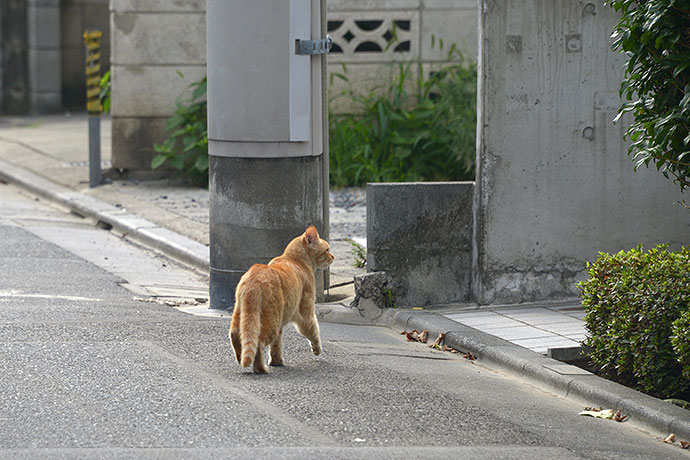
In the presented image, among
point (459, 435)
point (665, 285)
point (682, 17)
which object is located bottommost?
point (459, 435)

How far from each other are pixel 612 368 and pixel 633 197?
7.15 ft

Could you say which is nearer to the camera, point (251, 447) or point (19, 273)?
point (251, 447)

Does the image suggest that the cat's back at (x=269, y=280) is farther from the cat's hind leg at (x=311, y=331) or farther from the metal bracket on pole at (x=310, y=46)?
the metal bracket on pole at (x=310, y=46)

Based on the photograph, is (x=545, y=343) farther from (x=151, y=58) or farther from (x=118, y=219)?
(x=151, y=58)

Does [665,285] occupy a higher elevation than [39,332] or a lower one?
higher

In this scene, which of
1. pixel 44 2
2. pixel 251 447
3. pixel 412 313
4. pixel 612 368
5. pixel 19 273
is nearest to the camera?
pixel 251 447

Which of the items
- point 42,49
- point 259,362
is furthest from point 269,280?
point 42,49

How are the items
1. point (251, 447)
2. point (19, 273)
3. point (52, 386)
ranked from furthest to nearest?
1. point (19, 273)
2. point (52, 386)
3. point (251, 447)

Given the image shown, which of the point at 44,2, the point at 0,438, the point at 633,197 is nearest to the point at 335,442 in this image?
the point at 0,438

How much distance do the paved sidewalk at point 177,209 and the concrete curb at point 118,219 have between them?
25mm

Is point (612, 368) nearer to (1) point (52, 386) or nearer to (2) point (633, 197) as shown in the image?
(2) point (633, 197)

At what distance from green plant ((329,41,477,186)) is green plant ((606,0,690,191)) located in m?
6.86

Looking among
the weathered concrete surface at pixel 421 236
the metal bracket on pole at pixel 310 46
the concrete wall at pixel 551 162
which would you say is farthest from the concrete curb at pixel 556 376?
the metal bracket on pole at pixel 310 46

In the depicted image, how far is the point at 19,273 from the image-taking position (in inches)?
357
